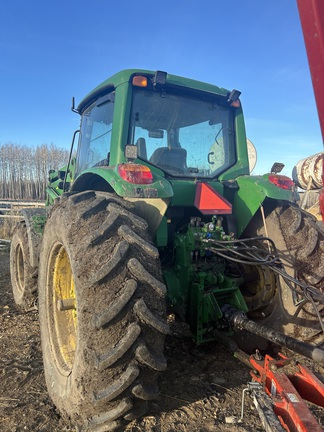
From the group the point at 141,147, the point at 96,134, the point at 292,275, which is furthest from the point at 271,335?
the point at 96,134

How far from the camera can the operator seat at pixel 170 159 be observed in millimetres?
3205

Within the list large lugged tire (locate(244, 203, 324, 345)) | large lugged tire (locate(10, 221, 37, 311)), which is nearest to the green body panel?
large lugged tire (locate(244, 203, 324, 345))

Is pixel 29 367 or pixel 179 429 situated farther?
pixel 29 367

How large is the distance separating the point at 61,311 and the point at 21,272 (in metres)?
2.53

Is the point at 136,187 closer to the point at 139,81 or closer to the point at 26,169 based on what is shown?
the point at 139,81

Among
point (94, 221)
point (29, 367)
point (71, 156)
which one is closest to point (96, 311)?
point (94, 221)

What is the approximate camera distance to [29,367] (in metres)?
3.01

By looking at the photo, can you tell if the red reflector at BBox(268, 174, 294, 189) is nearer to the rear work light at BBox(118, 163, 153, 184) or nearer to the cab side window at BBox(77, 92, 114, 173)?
the rear work light at BBox(118, 163, 153, 184)

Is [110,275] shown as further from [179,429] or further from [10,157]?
[10,157]

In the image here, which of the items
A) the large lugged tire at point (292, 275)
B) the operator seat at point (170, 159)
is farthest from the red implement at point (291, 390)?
the operator seat at point (170, 159)

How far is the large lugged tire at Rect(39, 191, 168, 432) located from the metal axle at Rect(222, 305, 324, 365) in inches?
30.0

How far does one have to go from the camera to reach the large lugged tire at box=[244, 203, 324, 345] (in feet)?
8.77

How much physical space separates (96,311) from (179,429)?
0.99 metres

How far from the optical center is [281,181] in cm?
316
